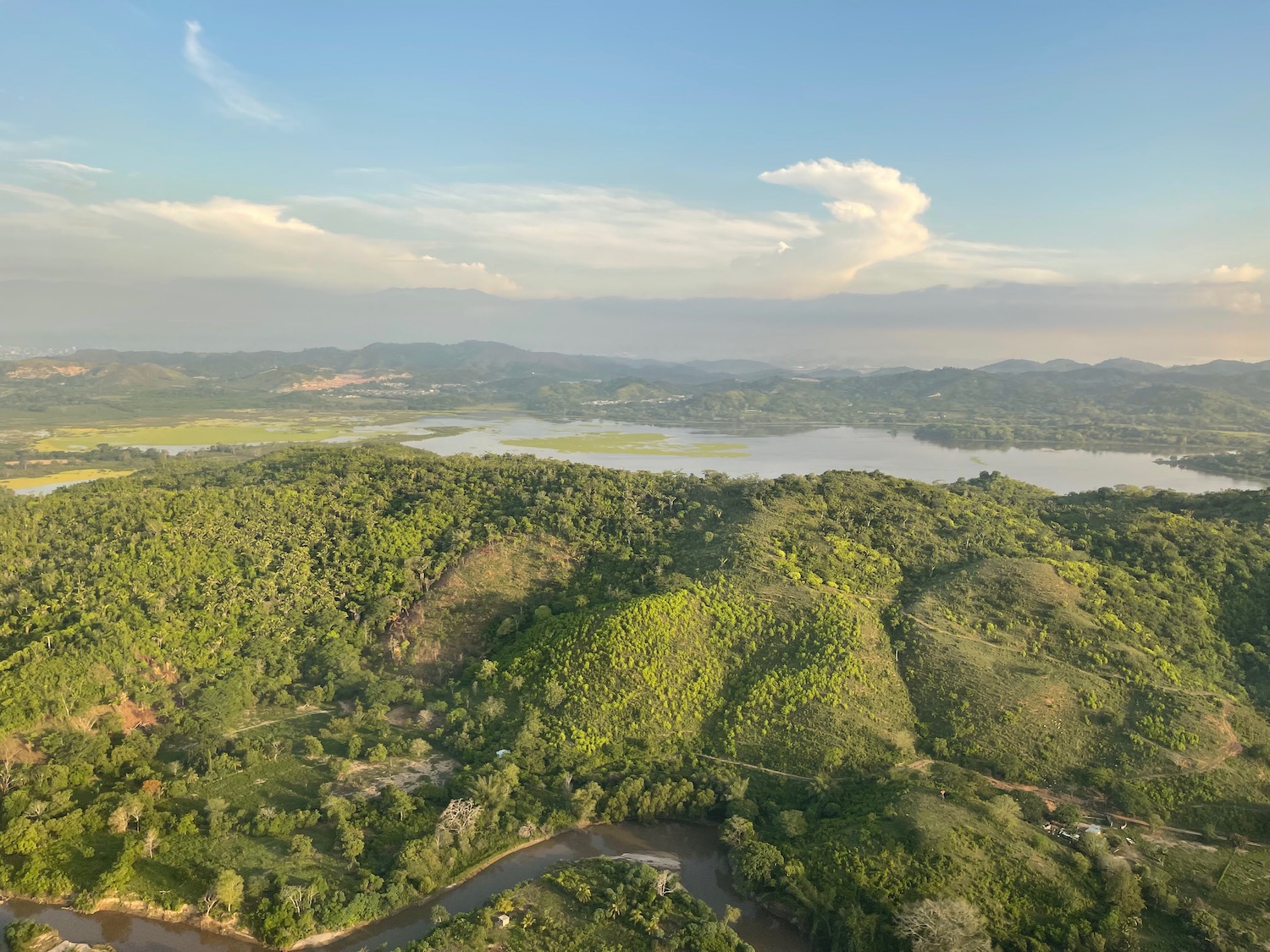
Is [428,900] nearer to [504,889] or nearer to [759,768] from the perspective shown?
[504,889]

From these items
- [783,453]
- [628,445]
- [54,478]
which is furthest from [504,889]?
[783,453]

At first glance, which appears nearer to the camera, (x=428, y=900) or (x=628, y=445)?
(x=428, y=900)

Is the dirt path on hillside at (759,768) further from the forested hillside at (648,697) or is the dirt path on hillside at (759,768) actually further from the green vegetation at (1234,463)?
the green vegetation at (1234,463)

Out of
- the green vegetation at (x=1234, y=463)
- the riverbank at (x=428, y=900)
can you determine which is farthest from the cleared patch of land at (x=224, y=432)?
the green vegetation at (x=1234, y=463)

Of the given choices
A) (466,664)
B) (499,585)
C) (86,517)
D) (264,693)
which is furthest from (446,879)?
(86,517)

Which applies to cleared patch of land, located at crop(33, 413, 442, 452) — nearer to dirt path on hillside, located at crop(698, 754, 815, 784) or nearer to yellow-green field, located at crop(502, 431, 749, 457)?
yellow-green field, located at crop(502, 431, 749, 457)

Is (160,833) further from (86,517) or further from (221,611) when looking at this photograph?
(86,517)
